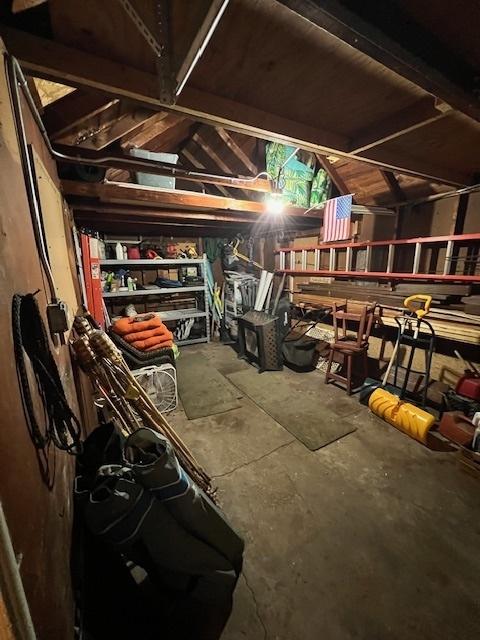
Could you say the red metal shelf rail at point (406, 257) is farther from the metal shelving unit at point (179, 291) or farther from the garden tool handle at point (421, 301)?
the metal shelving unit at point (179, 291)

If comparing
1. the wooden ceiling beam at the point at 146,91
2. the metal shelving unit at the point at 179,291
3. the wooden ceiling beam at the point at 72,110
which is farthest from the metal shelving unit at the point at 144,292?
the wooden ceiling beam at the point at 146,91

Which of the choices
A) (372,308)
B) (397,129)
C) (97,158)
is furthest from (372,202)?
(97,158)

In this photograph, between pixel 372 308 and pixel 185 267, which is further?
pixel 185 267

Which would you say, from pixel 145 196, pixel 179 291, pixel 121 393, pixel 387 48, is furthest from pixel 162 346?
pixel 387 48

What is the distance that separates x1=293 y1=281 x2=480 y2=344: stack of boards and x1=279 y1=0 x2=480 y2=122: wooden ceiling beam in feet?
6.59

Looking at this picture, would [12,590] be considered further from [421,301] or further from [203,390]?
[421,301]

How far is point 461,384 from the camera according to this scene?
8.27ft

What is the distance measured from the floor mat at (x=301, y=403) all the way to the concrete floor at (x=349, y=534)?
13 centimetres

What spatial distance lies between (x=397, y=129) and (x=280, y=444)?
2.50 m

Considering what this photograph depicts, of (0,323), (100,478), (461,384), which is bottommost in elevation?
(461,384)

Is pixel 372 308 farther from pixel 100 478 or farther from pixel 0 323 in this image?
pixel 0 323

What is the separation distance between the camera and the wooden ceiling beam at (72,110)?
1.89 meters

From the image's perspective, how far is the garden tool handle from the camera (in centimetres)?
280

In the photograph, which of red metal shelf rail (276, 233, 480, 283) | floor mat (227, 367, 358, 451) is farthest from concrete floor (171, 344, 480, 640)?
red metal shelf rail (276, 233, 480, 283)
